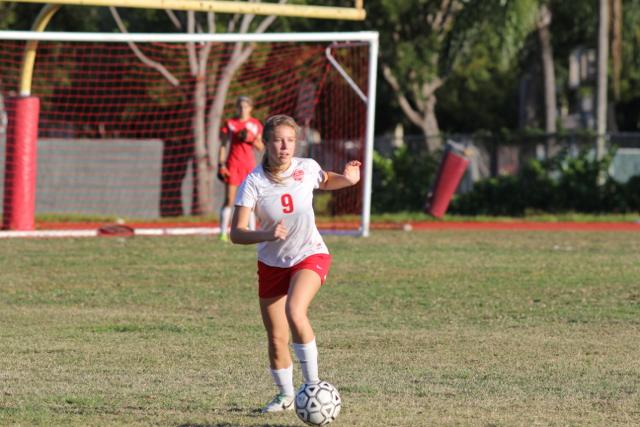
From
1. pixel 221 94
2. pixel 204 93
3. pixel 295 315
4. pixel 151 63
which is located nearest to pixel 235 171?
pixel 221 94

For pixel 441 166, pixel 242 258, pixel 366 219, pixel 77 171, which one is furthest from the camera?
pixel 77 171

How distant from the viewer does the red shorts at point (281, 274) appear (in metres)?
7.20

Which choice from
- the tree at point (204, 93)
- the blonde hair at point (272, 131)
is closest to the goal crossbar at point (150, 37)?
the tree at point (204, 93)

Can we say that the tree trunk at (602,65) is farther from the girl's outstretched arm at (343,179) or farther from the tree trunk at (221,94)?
the girl's outstretched arm at (343,179)

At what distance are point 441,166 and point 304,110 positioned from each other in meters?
3.34

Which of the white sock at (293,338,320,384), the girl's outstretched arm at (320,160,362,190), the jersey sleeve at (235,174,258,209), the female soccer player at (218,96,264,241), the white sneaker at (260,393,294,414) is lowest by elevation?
the white sneaker at (260,393,294,414)

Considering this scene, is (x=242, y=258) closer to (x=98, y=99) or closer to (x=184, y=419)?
(x=184, y=419)

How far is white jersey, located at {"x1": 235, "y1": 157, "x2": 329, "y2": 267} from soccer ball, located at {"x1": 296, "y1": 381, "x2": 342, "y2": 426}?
31.6 inches

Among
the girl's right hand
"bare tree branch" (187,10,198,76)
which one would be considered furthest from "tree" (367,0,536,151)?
the girl's right hand

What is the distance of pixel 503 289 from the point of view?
1336 cm

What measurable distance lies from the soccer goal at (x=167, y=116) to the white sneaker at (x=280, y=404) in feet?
53.9

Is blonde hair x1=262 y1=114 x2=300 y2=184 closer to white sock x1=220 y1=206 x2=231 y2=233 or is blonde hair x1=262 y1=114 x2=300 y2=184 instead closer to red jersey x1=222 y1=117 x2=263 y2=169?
red jersey x1=222 y1=117 x2=263 y2=169

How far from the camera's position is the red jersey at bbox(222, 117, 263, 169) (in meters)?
17.5

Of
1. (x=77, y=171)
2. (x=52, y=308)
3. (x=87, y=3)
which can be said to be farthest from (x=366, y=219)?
(x=77, y=171)
